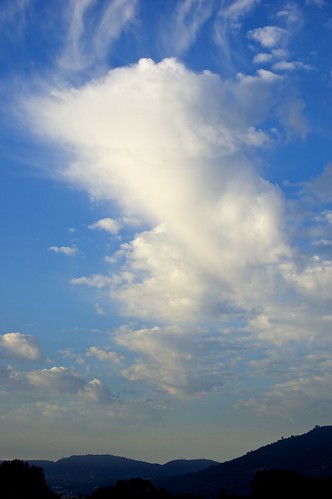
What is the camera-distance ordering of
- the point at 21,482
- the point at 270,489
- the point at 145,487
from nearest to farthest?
the point at 270,489 → the point at 145,487 → the point at 21,482

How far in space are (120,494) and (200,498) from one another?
60.1 feet

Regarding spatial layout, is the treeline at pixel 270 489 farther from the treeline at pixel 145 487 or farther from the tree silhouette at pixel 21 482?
the tree silhouette at pixel 21 482

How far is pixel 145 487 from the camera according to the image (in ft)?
446

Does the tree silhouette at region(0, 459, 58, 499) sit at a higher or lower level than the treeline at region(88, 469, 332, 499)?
higher

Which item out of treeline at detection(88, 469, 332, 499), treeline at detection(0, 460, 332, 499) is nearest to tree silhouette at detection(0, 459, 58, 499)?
treeline at detection(0, 460, 332, 499)

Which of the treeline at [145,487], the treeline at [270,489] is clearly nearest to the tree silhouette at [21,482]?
the treeline at [145,487]

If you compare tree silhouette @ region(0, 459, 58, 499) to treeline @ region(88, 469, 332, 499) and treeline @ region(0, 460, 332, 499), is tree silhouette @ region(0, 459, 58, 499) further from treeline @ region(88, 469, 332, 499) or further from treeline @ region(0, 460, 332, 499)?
treeline @ region(88, 469, 332, 499)

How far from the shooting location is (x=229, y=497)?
13162cm

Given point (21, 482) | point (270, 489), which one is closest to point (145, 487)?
point (21, 482)

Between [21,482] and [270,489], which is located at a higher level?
[21,482]

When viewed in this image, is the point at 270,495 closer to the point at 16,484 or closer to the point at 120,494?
the point at 120,494

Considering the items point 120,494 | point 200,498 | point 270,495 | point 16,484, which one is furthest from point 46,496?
point 270,495

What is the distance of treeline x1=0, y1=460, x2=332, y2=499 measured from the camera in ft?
403

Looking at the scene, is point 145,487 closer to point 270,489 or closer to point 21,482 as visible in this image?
point 21,482
